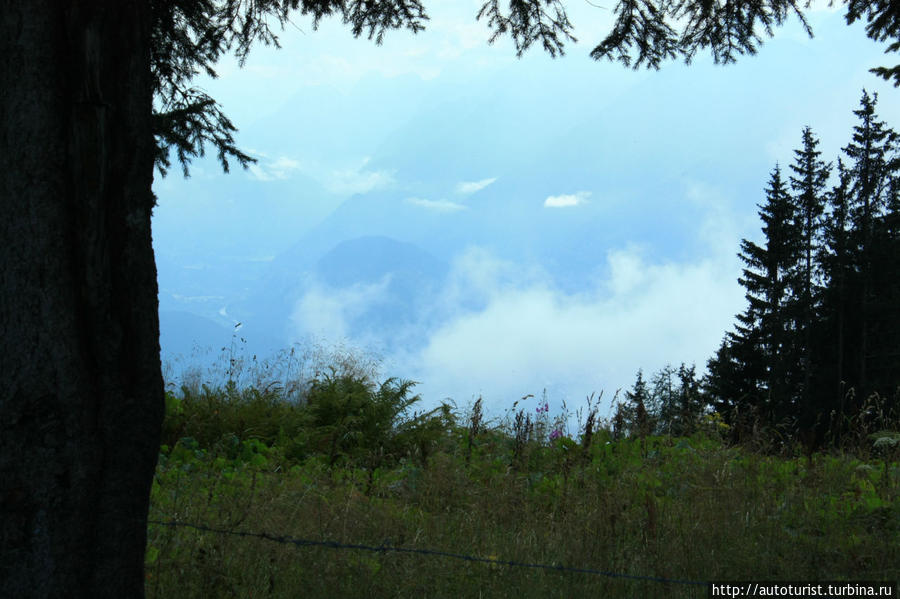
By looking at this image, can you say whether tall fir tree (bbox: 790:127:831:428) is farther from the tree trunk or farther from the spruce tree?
the tree trunk

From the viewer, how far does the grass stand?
345 cm

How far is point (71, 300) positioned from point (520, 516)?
3.37 metres

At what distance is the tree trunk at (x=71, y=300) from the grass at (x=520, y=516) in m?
1.07

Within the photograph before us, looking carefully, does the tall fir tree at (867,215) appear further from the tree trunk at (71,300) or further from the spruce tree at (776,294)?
the tree trunk at (71,300)

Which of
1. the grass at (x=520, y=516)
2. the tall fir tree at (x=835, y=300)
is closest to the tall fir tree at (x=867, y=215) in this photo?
the tall fir tree at (x=835, y=300)

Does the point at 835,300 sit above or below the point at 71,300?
above

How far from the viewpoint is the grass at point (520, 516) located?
11.3 ft

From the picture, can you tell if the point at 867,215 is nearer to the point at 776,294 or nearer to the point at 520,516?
the point at 776,294

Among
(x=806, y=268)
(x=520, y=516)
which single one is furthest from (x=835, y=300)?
(x=520, y=516)

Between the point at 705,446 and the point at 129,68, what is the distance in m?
6.32

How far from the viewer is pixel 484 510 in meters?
4.56

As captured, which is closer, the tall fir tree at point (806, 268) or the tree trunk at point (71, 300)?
the tree trunk at point (71, 300)

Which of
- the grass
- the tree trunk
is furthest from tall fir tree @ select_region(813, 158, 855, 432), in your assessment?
the tree trunk

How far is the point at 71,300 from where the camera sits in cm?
237
